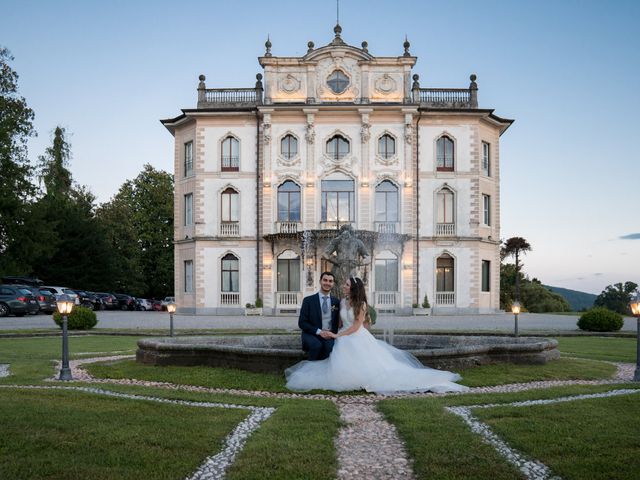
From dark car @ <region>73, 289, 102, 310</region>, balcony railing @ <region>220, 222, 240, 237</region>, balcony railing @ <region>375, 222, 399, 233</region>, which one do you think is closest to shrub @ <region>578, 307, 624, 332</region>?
balcony railing @ <region>375, 222, 399, 233</region>

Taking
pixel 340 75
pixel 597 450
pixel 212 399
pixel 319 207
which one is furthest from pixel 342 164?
pixel 597 450

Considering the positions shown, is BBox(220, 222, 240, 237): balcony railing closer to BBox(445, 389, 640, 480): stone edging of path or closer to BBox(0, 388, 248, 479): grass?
BBox(0, 388, 248, 479): grass

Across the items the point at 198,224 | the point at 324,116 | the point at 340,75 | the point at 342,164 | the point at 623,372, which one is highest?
the point at 340,75

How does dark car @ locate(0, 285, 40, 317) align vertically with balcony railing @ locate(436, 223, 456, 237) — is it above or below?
below

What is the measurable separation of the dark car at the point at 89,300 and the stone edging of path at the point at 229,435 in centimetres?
3359

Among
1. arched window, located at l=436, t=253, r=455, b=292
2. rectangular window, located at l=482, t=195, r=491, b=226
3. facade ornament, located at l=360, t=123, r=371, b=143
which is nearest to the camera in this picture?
facade ornament, located at l=360, t=123, r=371, b=143

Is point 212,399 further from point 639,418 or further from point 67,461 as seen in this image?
point 639,418

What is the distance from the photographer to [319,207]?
37.9 meters

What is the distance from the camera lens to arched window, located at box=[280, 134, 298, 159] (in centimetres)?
3809

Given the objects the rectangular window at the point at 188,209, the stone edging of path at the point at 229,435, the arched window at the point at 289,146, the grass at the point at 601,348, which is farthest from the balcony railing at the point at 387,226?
the stone edging of path at the point at 229,435

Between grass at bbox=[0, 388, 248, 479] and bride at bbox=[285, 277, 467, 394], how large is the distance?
223 centimetres

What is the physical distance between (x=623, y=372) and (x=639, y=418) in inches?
218

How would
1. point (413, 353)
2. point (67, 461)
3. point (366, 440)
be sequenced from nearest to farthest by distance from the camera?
point (67, 461), point (366, 440), point (413, 353)

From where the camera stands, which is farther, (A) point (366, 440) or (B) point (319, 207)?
(B) point (319, 207)
